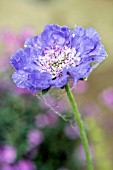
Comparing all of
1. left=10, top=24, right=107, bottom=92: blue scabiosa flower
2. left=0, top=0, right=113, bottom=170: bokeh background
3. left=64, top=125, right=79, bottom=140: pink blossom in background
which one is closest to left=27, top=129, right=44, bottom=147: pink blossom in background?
left=0, top=0, right=113, bottom=170: bokeh background

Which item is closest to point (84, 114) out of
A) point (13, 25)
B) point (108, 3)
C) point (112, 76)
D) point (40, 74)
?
point (112, 76)

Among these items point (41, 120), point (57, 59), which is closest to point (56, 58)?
point (57, 59)

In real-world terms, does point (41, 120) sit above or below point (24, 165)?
above

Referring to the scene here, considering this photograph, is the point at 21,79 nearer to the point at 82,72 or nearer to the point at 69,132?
the point at 82,72

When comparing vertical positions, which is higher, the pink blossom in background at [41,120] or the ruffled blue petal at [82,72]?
the pink blossom in background at [41,120]

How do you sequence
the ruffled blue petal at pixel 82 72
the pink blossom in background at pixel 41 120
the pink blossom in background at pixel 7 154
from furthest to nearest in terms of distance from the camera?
1. the pink blossom in background at pixel 41 120
2. the pink blossom in background at pixel 7 154
3. the ruffled blue petal at pixel 82 72

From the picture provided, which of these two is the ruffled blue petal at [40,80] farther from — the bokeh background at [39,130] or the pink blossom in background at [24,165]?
the pink blossom in background at [24,165]

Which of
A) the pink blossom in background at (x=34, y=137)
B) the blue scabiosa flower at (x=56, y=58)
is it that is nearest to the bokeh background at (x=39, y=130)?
the pink blossom in background at (x=34, y=137)

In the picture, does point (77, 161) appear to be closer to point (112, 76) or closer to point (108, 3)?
point (112, 76)
